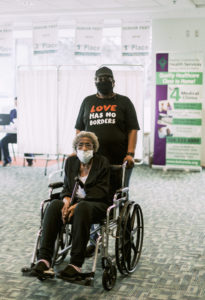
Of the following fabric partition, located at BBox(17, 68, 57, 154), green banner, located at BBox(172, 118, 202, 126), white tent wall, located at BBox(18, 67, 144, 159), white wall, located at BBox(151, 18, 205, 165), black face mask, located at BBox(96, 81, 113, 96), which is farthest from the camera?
white wall, located at BBox(151, 18, 205, 165)

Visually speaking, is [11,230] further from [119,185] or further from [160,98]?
[160,98]

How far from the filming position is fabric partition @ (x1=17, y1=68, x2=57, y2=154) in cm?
793

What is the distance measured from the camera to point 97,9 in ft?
29.9

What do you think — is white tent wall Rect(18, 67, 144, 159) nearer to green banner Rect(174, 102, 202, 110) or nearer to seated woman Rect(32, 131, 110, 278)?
green banner Rect(174, 102, 202, 110)

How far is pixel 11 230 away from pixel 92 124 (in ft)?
5.09

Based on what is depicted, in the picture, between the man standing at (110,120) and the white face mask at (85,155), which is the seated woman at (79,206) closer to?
the white face mask at (85,155)

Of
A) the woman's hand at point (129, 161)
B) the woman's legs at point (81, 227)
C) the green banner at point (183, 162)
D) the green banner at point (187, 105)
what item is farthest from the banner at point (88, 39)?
the woman's legs at point (81, 227)

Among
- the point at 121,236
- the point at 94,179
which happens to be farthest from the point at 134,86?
the point at 121,236

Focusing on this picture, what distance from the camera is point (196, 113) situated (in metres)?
8.52

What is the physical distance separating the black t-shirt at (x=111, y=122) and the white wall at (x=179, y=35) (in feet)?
18.4

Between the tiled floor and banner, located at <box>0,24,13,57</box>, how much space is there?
3.01 m

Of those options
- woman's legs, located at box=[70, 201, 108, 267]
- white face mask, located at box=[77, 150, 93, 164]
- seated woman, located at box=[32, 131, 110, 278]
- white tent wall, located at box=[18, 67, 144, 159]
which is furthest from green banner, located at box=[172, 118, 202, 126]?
woman's legs, located at box=[70, 201, 108, 267]

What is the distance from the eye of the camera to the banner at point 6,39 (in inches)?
364

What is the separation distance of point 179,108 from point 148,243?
481 centimetres
